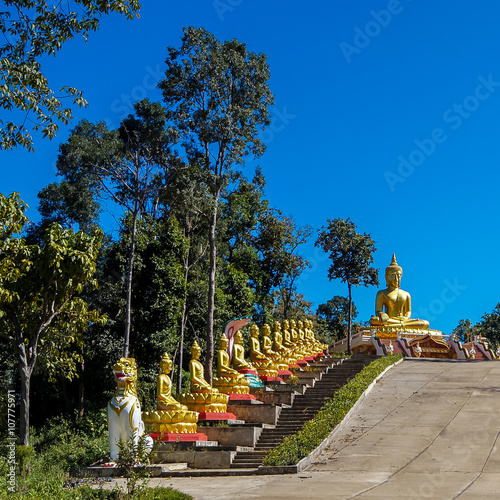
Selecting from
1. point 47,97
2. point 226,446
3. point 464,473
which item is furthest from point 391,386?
point 47,97

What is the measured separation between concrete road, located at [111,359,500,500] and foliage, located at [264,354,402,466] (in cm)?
33

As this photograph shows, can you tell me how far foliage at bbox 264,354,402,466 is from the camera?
13.7 m

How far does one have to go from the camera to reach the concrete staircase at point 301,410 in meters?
14.9

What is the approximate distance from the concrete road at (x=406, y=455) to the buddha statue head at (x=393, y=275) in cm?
2056

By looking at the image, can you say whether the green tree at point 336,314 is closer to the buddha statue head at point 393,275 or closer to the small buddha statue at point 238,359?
the buddha statue head at point 393,275

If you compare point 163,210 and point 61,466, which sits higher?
point 163,210

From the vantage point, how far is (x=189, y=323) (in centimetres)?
2992

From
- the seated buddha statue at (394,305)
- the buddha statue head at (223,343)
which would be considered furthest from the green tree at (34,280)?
the seated buddha statue at (394,305)

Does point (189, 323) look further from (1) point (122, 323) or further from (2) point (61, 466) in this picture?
(2) point (61, 466)

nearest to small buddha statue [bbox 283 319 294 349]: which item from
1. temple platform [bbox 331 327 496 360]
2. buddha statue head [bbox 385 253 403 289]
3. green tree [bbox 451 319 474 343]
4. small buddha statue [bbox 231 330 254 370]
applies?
temple platform [bbox 331 327 496 360]

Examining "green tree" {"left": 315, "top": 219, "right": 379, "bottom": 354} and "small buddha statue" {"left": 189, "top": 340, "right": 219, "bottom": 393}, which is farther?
"green tree" {"left": 315, "top": 219, "right": 379, "bottom": 354}

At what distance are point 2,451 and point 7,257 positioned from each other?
6.19 metres

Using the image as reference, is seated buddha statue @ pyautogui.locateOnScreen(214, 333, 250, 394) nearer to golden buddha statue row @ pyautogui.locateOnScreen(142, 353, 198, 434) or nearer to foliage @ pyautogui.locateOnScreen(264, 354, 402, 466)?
foliage @ pyautogui.locateOnScreen(264, 354, 402, 466)

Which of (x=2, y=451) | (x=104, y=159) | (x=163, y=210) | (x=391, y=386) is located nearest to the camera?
(x=2, y=451)
